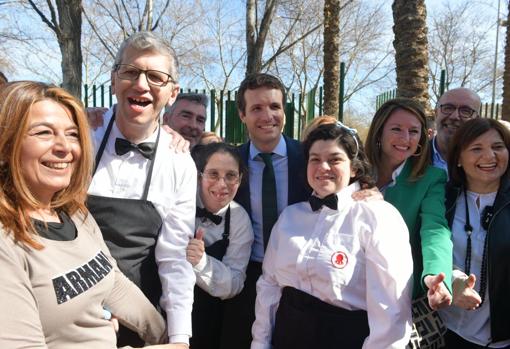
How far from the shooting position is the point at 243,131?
11.4 meters

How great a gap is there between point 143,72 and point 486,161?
2.06 meters

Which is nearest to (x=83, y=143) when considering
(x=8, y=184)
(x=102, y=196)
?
(x=8, y=184)

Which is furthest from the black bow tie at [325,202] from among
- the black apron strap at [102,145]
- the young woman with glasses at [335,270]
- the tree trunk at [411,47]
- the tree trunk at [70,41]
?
the tree trunk at [70,41]

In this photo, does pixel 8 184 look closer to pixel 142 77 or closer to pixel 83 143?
pixel 83 143

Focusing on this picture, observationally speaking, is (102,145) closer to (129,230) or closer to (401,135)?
(129,230)

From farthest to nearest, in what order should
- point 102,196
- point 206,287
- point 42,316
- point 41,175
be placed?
1. point 206,287
2. point 102,196
3. point 41,175
4. point 42,316

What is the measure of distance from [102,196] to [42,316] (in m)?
0.86

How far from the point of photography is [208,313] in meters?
2.89

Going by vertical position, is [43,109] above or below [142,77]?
below

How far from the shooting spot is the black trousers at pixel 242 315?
117 inches

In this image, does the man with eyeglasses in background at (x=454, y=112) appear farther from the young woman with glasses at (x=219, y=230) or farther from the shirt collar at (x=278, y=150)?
the young woman with glasses at (x=219, y=230)

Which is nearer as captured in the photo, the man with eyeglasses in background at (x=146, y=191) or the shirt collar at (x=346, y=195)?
the man with eyeglasses in background at (x=146, y=191)

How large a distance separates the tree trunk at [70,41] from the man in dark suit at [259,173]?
643 cm

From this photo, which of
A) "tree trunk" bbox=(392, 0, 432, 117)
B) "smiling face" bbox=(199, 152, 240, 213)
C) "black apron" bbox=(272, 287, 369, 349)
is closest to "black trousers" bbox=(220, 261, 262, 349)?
"smiling face" bbox=(199, 152, 240, 213)
